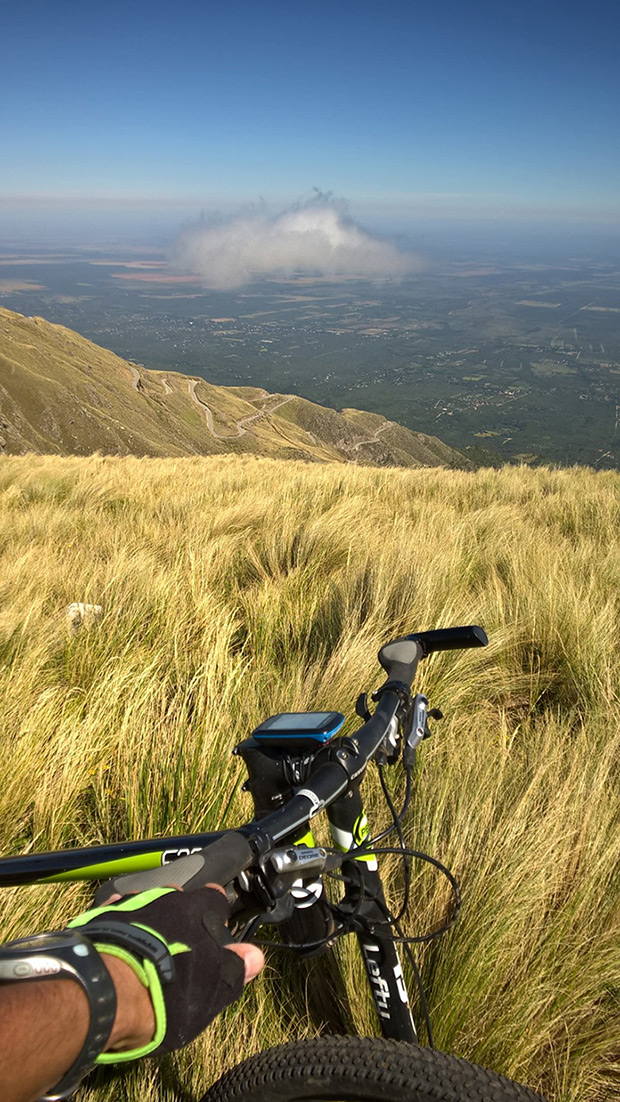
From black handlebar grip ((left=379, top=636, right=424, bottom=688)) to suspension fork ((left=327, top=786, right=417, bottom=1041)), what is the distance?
30 centimetres

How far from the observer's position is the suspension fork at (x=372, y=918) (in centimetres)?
101

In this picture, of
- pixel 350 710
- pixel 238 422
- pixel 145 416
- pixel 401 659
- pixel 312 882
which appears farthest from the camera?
pixel 238 422

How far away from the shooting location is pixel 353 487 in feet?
24.8

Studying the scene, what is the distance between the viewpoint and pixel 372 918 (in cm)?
104

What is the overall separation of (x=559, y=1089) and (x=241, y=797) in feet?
3.61

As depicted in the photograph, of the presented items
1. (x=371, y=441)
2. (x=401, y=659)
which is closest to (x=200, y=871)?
(x=401, y=659)

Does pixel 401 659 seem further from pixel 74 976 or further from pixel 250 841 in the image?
pixel 74 976

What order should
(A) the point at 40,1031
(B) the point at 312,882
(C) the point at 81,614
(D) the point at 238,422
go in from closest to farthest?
(A) the point at 40,1031 → (B) the point at 312,882 → (C) the point at 81,614 → (D) the point at 238,422

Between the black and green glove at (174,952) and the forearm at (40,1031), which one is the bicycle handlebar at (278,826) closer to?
the black and green glove at (174,952)

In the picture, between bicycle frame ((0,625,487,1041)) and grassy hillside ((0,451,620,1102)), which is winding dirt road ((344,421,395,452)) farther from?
bicycle frame ((0,625,487,1041))

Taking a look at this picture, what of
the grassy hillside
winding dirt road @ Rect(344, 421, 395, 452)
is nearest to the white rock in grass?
the grassy hillside

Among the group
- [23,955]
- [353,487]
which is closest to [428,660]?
[23,955]

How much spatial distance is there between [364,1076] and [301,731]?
567mm

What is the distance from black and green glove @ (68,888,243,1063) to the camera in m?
0.64
